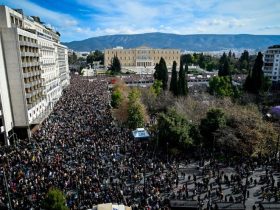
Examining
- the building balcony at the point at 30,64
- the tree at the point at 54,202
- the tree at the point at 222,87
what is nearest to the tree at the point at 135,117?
the building balcony at the point at 30,64

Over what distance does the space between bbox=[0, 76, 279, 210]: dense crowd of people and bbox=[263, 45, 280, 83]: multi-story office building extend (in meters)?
60.3

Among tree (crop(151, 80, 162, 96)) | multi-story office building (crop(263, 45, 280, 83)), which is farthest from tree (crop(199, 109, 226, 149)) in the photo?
multi-story office building (crop(263, 45, 280, 83))

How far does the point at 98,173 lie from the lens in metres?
21.9

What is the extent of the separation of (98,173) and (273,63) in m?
71.4

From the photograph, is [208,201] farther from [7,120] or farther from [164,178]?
[7,120]

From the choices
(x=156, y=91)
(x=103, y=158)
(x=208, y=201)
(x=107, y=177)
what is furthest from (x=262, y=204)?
(x=156, y=91)

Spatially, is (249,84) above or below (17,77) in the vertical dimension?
below

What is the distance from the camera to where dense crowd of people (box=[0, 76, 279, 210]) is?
18.2m

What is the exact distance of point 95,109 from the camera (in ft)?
150

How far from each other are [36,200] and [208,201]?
11986 millimetres

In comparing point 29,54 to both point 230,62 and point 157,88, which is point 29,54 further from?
point 230,62

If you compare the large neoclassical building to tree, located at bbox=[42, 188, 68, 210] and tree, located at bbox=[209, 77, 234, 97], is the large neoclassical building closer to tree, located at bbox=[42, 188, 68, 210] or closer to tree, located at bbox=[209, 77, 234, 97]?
tree, located at bbox=[209, 77, 234, 97]

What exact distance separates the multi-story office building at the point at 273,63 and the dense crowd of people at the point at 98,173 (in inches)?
2375

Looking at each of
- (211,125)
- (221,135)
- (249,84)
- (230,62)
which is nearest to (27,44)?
(211,125)
